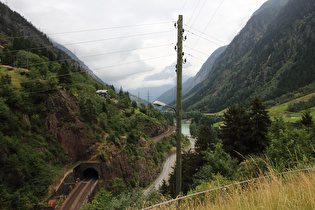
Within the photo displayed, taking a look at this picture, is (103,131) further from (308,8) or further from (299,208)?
(308,8)

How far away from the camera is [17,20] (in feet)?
354

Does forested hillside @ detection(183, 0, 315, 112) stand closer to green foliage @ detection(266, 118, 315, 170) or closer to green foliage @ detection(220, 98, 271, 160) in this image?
green foliage @ detection(220, 98, 271, 160)

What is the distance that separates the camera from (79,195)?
2469 centimetres

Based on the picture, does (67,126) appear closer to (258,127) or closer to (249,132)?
(249,132)

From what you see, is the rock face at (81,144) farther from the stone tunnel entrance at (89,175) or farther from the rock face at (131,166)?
the stone tunnel entrance at (89,175)

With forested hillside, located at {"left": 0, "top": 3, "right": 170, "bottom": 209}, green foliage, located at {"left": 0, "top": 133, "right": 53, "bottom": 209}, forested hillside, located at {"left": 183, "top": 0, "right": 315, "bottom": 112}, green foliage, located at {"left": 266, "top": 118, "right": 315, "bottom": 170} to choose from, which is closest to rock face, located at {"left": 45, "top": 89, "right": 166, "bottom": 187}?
forested hillside, located at {"left": 0, "top": 3, "right": 170, "bottom": 209}

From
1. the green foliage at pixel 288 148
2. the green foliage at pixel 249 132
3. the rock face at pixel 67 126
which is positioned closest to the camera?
the green foliage at pixel 288 148

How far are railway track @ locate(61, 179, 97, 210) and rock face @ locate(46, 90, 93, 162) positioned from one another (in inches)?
179

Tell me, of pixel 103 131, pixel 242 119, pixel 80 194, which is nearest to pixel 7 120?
pixel 80 194

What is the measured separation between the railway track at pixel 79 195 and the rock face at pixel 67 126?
4555 millimetres

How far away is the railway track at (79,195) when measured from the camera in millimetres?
21950

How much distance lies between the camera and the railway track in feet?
72.0

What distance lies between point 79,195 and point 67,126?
37.9ft

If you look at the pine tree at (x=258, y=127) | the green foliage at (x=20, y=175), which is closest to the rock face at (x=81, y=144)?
the green foliage at (x=20, y=175)
